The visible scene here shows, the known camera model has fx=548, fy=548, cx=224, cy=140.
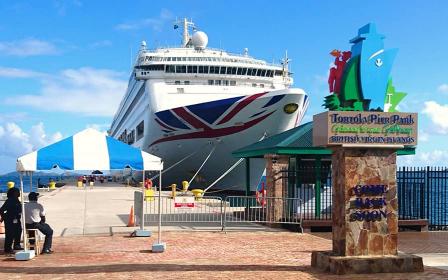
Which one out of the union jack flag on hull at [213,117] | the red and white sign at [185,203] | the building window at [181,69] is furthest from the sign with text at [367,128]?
the building window at [181,69]

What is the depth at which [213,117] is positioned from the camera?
32062 millimetres

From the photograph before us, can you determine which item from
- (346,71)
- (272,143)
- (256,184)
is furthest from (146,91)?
(346,71)

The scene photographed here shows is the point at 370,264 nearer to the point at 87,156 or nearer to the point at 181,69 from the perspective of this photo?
the point at 87,156

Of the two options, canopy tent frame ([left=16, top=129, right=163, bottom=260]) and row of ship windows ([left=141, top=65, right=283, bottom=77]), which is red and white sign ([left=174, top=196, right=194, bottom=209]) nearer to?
canopy tent frame ([left=16, top=129, right=163, bottom=260])

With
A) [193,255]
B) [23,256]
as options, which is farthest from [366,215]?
[23,256]

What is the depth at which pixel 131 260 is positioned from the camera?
33.6ft

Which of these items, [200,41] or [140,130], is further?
[200,41]

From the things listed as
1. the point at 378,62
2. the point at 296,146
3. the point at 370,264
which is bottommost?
the point at 370,264

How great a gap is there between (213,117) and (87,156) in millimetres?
21181

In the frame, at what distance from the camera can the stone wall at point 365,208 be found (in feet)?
30.3

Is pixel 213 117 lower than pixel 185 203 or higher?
higher

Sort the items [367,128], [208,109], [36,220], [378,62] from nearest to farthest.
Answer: [367,128], [378,62], [36,220], [208,109]

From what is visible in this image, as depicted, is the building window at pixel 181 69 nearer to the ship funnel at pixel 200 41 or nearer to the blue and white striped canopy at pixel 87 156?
the ship funnel at pixel 200 41

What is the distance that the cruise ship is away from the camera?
31.4m
